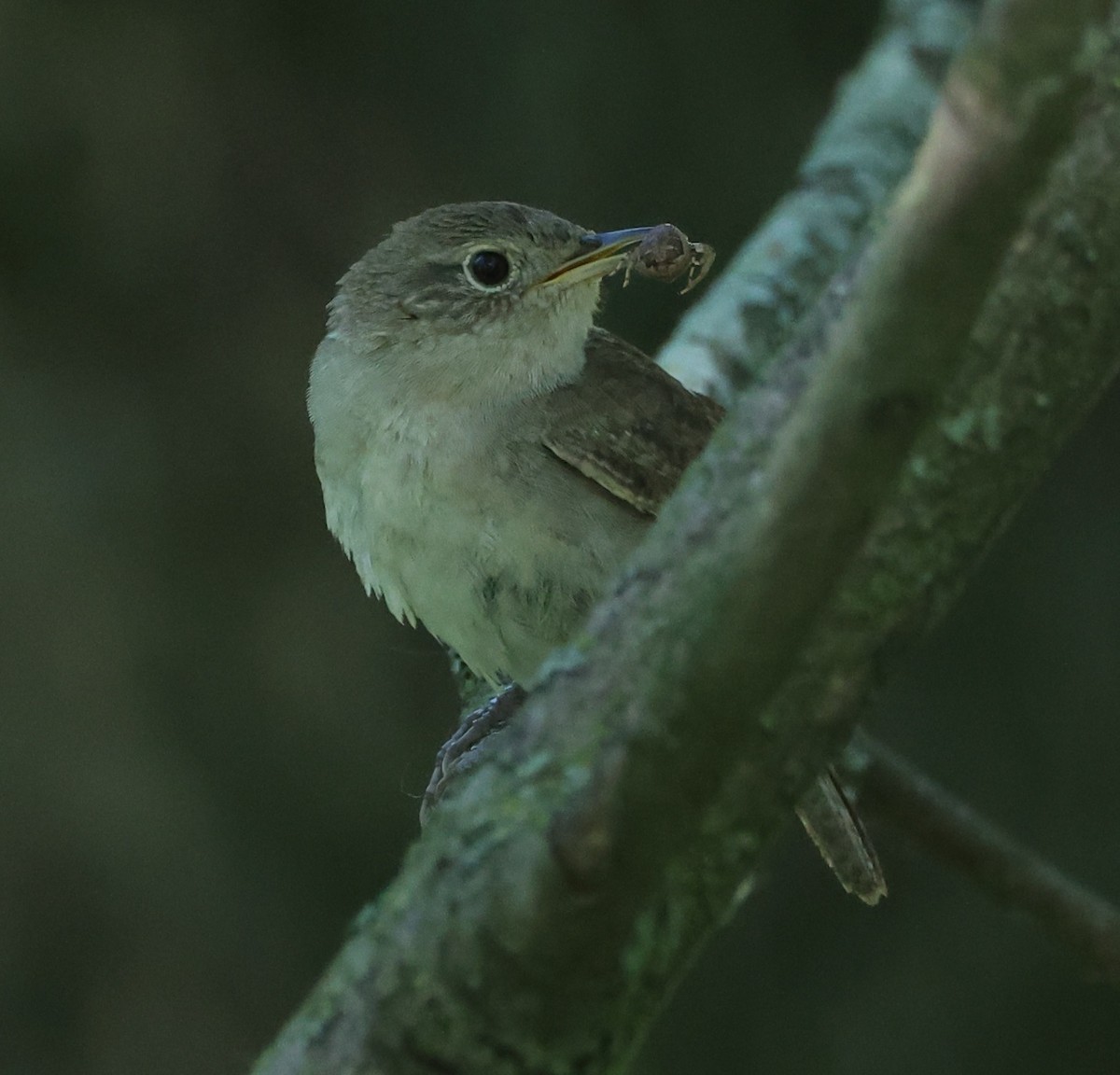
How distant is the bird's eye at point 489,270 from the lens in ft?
13.1

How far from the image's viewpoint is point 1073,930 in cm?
404

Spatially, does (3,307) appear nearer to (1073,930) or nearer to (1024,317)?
(1073,930)

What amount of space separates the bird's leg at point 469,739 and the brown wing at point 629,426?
570 mm

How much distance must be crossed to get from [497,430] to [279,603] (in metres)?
1.85

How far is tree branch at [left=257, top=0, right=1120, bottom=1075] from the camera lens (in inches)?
52.9

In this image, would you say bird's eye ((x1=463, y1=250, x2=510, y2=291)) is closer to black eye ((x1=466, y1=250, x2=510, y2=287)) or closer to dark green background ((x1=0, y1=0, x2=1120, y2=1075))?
black eye ((x1=466, y1=250, x2=510, y2=287))

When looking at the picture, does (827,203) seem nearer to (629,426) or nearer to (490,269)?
(490,269)

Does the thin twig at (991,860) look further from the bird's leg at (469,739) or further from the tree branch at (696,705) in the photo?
the tree branch at (696,705)

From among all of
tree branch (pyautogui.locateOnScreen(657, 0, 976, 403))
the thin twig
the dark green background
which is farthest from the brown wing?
the dark green background

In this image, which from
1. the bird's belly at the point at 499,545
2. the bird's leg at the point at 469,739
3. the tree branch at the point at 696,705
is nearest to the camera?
the tree branch at the point at 696,705

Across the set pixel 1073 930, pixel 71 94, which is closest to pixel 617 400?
pixel 1073 930

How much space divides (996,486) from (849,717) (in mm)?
295

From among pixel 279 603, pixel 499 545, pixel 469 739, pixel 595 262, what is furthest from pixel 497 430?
pixel 279 603

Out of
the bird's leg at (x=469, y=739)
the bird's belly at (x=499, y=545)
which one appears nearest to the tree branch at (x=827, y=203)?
the bird's belly at (x=499, y=545)
